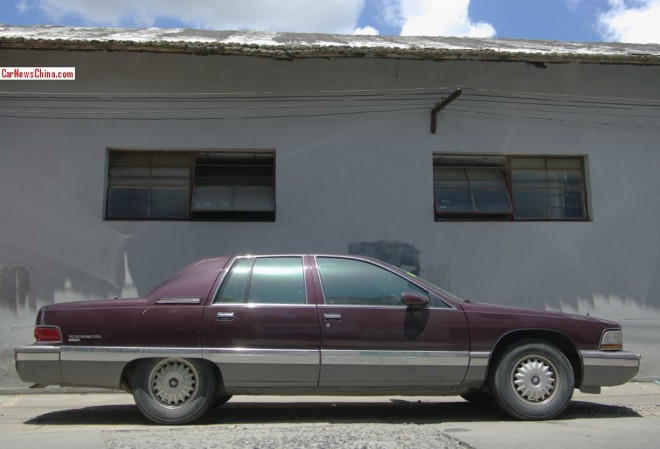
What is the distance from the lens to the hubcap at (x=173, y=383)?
5332mm

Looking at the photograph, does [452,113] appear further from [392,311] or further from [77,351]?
[77,351]

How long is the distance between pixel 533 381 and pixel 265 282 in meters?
2.58

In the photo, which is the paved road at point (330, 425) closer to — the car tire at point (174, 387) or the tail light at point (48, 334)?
the car tire at point (174, 387)

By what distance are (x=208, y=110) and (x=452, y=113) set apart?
3.57m

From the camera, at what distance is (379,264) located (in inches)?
226

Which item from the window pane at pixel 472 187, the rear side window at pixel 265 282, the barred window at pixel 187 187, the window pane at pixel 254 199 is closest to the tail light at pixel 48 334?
the rear side window at pixel 265 282

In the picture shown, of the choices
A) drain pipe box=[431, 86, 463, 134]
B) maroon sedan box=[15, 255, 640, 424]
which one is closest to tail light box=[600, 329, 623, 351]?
maroon sedan box=[15, 255, 640, 424]

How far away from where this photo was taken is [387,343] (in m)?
5.38

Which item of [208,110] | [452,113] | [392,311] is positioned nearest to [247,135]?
[208,110]

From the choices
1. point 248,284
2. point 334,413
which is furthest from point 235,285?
point 334,413

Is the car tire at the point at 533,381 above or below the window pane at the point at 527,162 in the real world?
below

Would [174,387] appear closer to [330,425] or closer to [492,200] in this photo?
[330,425]

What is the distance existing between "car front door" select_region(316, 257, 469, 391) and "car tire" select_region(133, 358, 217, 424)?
103 cm

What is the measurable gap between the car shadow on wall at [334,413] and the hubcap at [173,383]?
368 mm
